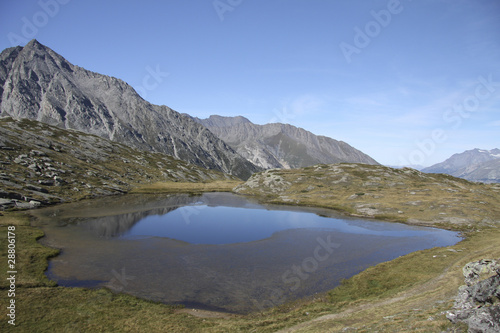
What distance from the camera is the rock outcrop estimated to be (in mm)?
17469

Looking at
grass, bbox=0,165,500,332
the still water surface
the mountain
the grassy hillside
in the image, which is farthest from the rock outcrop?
the mountain

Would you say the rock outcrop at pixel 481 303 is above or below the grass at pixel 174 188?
below

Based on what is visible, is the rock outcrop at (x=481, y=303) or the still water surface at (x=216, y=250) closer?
the rock outcrop at (x=481, y=303)

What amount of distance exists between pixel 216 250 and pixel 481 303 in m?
41.9

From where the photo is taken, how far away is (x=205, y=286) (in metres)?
37.6

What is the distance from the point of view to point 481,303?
21.2 m

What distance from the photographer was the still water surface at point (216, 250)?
120 feet

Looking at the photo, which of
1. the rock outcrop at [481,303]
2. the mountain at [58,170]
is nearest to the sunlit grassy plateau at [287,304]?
the rock outcrop at [481,303]

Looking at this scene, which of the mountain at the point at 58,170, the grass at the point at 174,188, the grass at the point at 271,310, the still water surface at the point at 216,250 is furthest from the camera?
the grass at the point at 174,188

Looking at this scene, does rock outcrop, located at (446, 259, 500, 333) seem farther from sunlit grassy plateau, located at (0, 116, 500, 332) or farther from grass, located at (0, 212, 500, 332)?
grass, located at (0, 212, 500, 332)

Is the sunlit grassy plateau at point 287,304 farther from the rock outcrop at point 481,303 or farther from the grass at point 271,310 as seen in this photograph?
the rock outcrop at point 481,303

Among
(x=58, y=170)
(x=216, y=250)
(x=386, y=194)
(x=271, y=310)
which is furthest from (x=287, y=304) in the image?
(x=58, y=170)

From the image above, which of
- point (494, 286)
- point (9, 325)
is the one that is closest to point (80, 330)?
point (9, 325)

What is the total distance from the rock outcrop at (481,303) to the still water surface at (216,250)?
18117 millimetres
